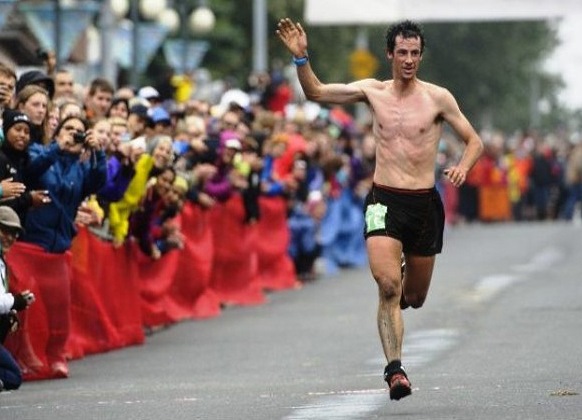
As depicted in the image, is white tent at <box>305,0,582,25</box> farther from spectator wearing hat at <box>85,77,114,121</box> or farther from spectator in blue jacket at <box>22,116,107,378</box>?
spectator in blue jacket at <box>22,116,107,378</box>

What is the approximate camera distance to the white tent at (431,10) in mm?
40125

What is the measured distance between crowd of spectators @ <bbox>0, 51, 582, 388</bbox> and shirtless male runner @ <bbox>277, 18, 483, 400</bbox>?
2.09 meters

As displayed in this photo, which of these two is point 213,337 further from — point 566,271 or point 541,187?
point 541,187

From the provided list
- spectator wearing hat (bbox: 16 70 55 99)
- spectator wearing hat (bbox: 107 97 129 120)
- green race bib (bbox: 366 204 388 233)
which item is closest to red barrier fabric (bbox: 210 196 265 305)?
spectator wearing hat (bbox: 107 97 129 120)

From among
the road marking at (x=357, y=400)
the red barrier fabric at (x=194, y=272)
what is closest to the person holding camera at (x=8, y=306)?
the road marking at (x=357, y=400)

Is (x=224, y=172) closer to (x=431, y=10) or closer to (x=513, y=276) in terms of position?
(x=513, y=276)

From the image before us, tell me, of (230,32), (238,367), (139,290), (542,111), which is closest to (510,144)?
(230,32)

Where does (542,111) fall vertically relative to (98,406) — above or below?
below

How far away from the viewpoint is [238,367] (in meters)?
15.7

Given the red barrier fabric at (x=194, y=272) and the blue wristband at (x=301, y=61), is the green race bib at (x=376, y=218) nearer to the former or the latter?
the blue wristband at (x=301, y=61)

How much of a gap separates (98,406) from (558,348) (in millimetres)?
4223

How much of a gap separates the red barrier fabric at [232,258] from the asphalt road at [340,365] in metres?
0.32

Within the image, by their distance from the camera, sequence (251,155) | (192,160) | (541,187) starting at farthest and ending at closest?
1. (541,187)
2. (251,155)
3. (192,160)

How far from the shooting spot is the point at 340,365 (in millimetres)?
15547
